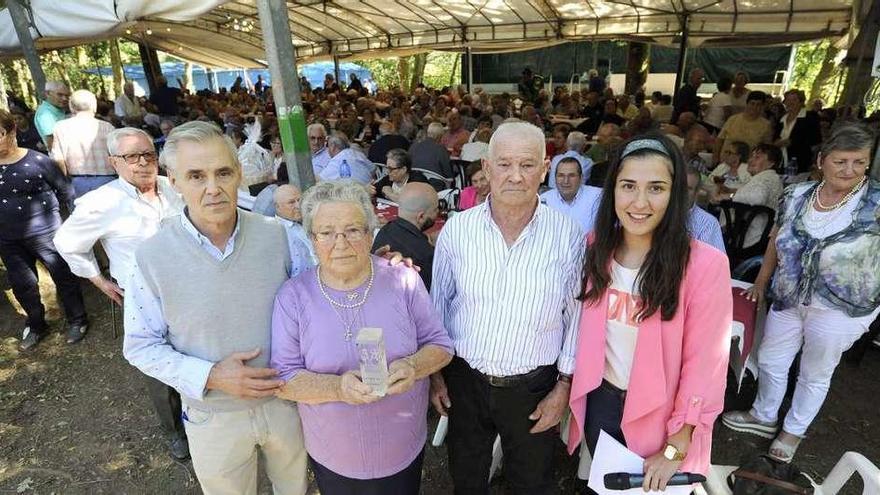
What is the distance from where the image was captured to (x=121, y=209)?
8.22 ft

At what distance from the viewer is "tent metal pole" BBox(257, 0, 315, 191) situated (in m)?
2.28

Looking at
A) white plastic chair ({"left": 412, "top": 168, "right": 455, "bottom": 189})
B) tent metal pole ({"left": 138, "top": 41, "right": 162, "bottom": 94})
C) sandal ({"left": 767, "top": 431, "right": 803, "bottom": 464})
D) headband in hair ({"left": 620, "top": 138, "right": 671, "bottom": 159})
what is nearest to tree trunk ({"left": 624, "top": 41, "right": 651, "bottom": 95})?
white plastic chair ({"left": 412, "top": 168, "right": 455, "bottom": 189})

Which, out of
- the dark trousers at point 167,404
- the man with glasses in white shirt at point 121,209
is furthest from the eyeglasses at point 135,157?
the dark trousers at point 167,404

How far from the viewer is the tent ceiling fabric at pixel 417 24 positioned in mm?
4754

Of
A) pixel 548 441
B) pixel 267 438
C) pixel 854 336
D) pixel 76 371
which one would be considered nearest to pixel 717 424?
pixel 854 336

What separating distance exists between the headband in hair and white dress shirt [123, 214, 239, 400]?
4.44 feet

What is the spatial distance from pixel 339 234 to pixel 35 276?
4.25m

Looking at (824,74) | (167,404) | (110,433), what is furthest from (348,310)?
(824,74)

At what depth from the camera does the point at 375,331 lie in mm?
1312

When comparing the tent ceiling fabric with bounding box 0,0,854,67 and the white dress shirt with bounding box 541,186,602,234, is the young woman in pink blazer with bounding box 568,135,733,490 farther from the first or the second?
the tent ceiling fabric with bounding box 0,0,854,67

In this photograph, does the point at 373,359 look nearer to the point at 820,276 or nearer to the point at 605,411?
the point at 605,411

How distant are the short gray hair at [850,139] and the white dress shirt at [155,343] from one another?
2759mm

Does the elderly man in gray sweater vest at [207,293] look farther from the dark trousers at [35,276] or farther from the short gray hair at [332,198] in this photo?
the dark trousers at [35,276]

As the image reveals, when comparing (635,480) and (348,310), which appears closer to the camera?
(348,310)
